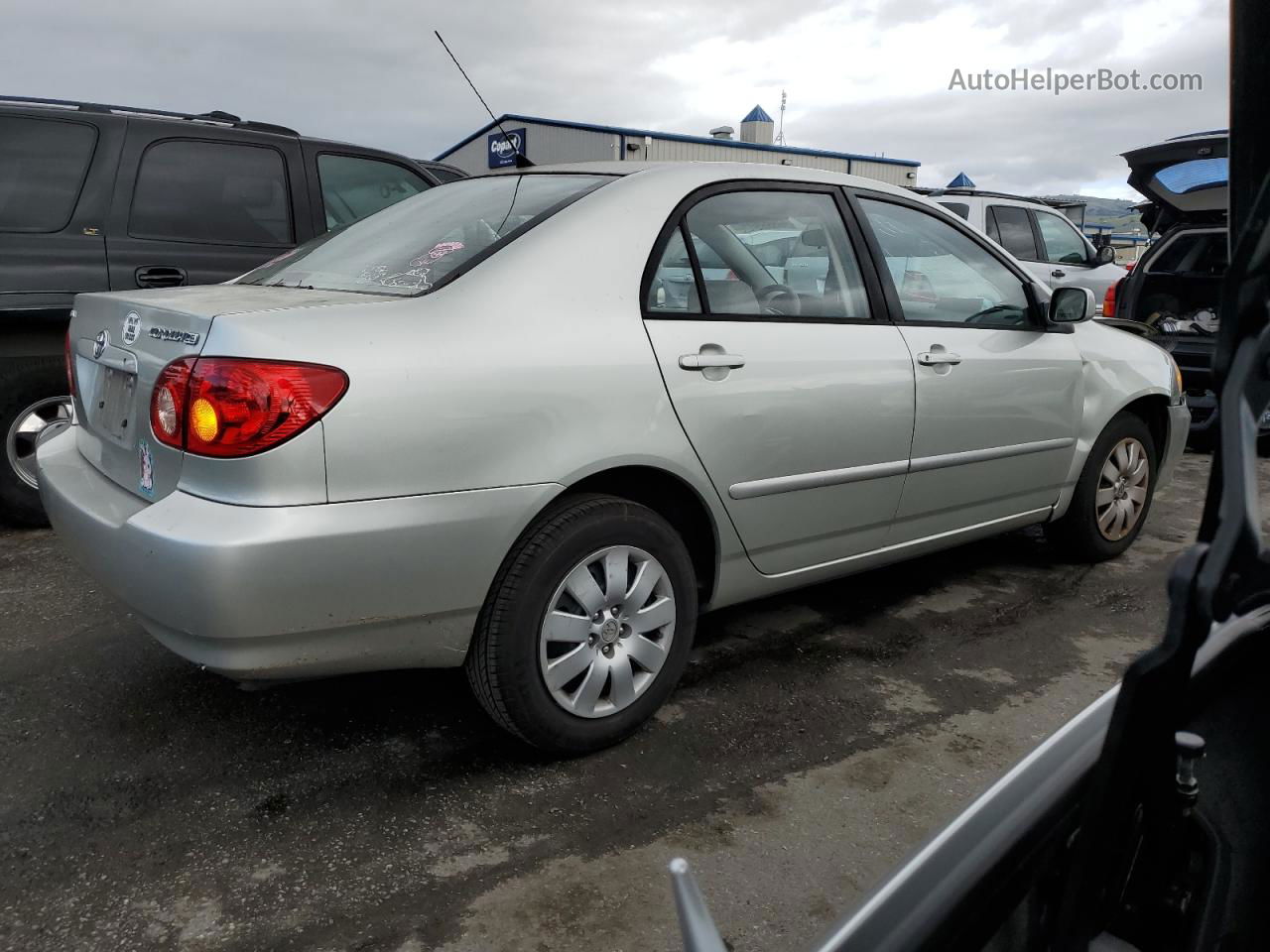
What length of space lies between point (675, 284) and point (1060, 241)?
9104 mm

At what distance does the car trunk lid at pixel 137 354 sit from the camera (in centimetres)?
221

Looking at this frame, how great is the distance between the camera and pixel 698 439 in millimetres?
2623

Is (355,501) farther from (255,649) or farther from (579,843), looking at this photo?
(579,843)

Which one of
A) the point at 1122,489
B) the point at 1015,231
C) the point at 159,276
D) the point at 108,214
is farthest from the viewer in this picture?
the point at 1015,231

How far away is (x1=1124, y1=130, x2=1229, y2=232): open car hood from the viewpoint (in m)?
6.51

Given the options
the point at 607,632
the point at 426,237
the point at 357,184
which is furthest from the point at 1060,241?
the point at 607,632

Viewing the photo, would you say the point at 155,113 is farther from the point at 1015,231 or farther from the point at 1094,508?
the point at 1015,231

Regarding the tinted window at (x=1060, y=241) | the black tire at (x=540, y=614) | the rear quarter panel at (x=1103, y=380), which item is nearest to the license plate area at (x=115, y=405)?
the black tire at (x=540, y=614)

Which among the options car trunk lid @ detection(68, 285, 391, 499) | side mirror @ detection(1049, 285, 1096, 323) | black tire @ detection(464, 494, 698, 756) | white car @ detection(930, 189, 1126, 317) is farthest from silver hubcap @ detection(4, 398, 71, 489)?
white car @ detection(930, 189, 1126, 317)

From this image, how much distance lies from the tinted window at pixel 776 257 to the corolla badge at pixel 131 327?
138 cm

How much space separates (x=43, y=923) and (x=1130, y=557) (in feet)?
13.9

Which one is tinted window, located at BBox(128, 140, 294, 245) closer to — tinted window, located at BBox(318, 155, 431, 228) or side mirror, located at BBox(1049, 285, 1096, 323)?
tinted window, located at BBox(318, 155, 431, 228)

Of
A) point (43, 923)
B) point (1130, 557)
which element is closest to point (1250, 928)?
point (43, 923)

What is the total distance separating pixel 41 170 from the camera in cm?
435
